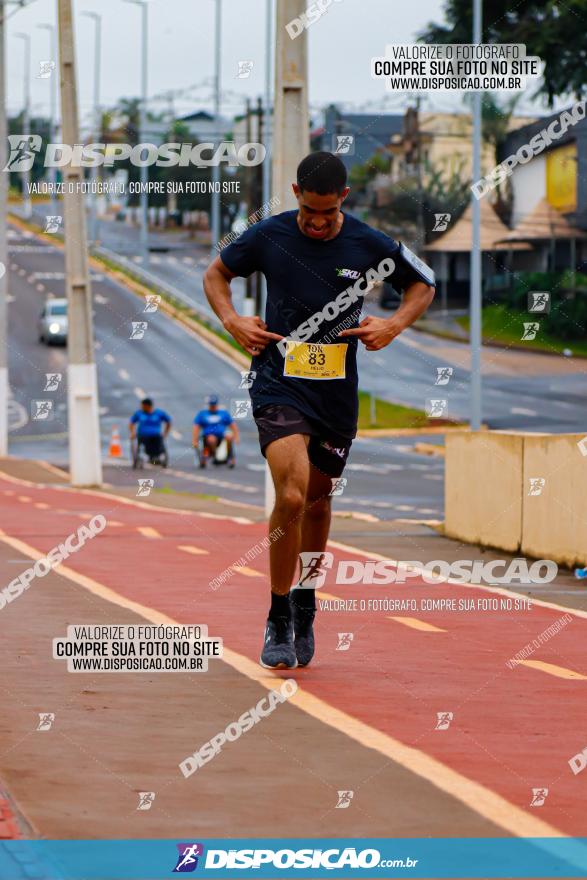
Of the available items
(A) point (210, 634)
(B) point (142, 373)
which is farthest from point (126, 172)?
(A) point (210, 634)

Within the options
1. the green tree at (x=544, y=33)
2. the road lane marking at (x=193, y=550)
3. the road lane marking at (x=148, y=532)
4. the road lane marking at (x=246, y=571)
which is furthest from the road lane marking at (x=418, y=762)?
the green tree at (x=544, y=33)

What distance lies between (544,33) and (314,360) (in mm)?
51449

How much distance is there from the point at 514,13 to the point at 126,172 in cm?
5856

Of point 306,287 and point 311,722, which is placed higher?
point 306,287

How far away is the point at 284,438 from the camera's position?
865 cm

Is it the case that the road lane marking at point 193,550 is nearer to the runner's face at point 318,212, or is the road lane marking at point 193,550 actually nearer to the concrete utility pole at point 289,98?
the concrete utility pole at point 289,98

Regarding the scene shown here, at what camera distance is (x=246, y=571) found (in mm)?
14203

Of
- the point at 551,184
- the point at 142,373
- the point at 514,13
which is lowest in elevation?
the point at 142,373

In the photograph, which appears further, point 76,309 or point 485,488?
point 76,309

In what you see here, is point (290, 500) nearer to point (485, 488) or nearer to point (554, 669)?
point (554, 669)

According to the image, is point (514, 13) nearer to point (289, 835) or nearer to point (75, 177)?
point (75, 177)

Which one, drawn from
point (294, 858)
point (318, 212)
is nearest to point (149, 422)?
point (318, 212)

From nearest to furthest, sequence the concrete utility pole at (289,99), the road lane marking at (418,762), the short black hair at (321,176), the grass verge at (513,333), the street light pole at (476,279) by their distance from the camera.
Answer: the road lane marking at (418,762) < the short black hair at (321,176) < the concrete utility pole at (289,99) < the street light pole at (476,279) < the grass verge at (513,333)

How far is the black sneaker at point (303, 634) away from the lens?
29.3 ft
